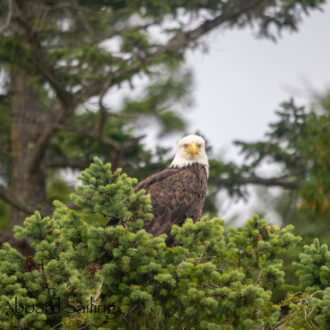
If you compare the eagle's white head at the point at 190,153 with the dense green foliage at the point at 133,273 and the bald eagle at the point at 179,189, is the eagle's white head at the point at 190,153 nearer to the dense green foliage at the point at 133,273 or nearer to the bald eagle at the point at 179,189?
the bald eagle at the point at 179,189

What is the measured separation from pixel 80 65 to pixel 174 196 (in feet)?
17.6

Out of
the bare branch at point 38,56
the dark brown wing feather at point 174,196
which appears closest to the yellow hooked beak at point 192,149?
the dark brown wing feather at point 174,196

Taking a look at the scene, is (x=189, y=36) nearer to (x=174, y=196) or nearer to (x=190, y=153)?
(x=190, y=153)

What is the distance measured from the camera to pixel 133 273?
411cm

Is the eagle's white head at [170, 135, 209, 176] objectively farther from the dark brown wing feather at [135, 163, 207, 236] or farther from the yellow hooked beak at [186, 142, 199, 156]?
the dark brown wing feather at [135, 163, 207, 236]

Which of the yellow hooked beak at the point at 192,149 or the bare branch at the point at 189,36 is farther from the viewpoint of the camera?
the bare branch at the point at 189,36

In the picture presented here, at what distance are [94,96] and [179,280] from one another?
7.49 metres

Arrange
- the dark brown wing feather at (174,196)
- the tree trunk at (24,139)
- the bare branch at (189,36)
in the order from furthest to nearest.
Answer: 1. the tree trunk at (24,139)
2. the bare branch at (189,36)
3. the dark brown wing feather at (174,196)

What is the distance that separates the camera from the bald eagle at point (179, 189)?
6.00 metres

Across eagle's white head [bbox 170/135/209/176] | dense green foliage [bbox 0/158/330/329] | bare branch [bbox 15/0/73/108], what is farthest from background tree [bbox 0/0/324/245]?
dense green foliage [bbox 0/158/330/329]

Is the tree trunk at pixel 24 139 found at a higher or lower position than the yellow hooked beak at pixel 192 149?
higher

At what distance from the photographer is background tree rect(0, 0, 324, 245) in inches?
405

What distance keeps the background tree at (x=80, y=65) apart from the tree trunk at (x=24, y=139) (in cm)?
2

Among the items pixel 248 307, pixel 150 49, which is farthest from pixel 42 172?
pixel 248 307
